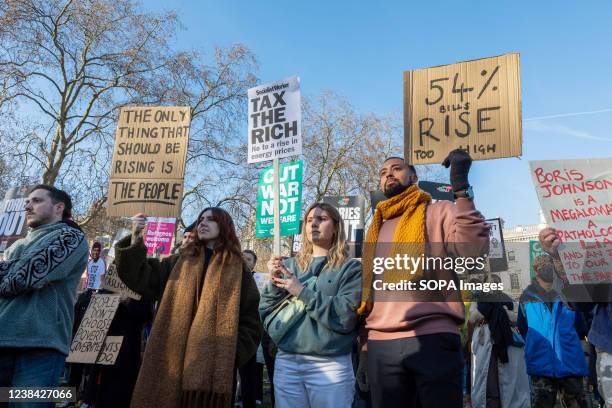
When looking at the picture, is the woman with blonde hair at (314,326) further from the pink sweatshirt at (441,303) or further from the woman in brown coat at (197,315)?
A: the pink sweatshirt at (441,303)

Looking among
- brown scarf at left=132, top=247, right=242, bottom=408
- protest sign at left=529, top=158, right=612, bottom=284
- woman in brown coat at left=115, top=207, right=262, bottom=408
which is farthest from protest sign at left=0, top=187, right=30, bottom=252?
protest sign at left=529, top=158, right=612, bottom=284

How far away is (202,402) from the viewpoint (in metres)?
3.16

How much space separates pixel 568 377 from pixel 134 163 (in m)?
5.22

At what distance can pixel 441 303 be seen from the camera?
2.55 metres

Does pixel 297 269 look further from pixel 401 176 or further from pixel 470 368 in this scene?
pixel 470 368

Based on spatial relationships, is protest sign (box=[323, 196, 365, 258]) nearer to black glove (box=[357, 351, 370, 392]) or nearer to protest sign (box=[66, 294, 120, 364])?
protest sign (box=[66, 294, 120, 364])

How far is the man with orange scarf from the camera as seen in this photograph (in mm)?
2461

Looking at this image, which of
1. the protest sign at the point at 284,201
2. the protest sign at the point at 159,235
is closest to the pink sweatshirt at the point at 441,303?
the protest sign at the point at 284,201

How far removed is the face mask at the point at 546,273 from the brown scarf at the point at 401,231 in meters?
3.35

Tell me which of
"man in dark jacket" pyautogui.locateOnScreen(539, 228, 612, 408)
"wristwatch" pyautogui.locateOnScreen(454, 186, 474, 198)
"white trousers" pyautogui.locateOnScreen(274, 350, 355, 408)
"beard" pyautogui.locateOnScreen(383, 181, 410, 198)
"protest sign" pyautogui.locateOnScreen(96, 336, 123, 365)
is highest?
"beard" pyautogui.locateOnScreen(383, 181, 410, 198)

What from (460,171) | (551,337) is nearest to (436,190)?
(551,337)

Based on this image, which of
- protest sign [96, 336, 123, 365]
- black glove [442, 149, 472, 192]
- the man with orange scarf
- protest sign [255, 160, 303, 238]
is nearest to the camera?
the man with orange scarf

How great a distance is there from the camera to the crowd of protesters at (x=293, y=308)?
2.54m

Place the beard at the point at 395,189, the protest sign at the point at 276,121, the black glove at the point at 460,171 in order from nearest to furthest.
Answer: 1. the black glove at the point at 460,171
2. the beard at the point at 395,189
3. the protest sign at the point at 276,121
